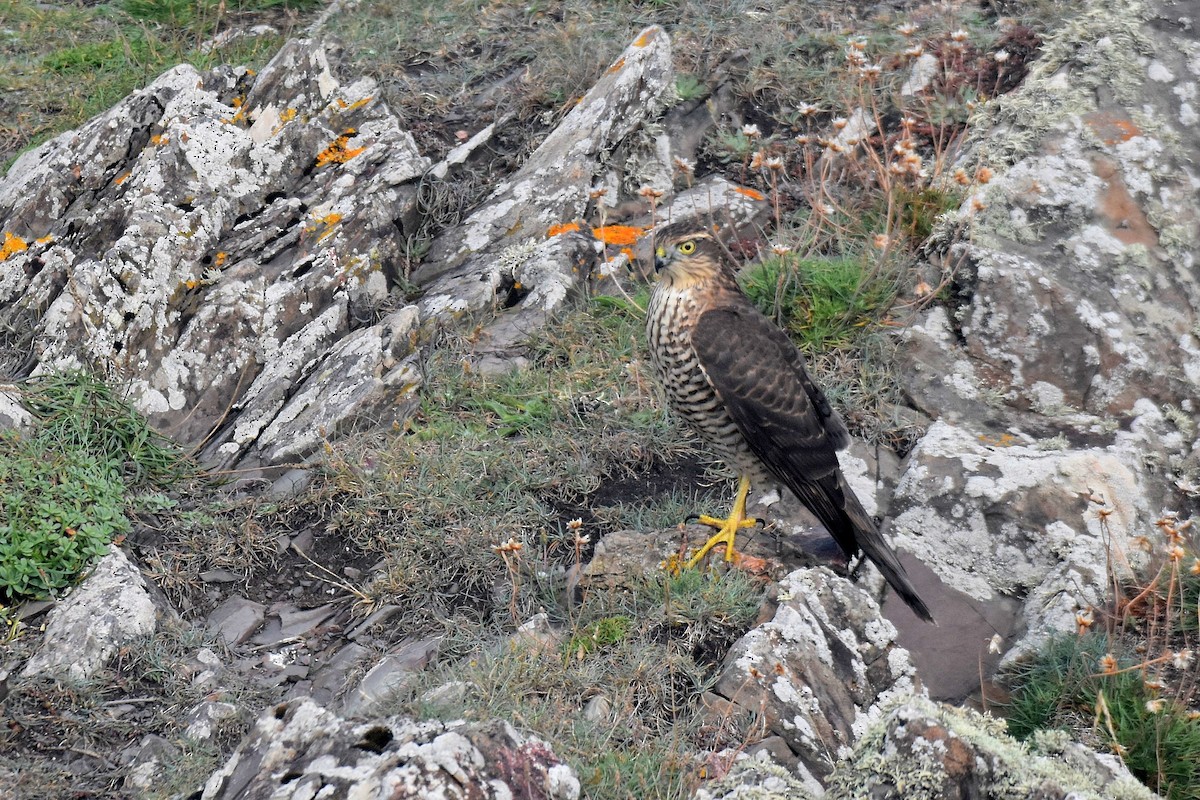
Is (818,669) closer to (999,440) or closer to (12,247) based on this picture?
(999,440)

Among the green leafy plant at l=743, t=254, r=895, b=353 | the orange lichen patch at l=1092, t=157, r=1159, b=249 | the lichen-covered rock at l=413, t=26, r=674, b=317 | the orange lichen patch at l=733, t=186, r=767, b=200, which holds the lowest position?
the orange lichen patch at l=1092, t=157, r=1159, b=249

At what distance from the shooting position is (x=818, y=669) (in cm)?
345

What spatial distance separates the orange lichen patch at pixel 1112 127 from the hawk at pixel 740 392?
2.38 metres

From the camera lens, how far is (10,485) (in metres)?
4.44

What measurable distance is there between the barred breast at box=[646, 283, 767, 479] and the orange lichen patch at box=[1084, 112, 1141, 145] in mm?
2667

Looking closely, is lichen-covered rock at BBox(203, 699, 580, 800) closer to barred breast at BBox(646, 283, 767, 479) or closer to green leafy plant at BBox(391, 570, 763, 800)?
green leafy plant at BBox(391, 570, 763, 800)

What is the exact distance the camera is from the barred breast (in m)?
4.20

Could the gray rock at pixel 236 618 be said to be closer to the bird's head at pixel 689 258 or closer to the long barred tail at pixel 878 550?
the bird's head at pixel 689 258

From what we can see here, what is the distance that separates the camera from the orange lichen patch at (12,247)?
5812 mm

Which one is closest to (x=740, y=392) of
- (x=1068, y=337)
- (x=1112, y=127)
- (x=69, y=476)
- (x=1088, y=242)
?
(x=1068, y=337)

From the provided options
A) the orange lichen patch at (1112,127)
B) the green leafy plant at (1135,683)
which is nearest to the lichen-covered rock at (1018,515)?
the green leafy plant at (1135,683)

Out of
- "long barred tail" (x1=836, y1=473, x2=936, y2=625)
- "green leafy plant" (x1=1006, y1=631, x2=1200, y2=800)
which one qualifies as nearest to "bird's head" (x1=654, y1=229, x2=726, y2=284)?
"long barred tail" (x1=836, y1=473, x2=936, y2=625)

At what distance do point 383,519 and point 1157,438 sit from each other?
3.39 metres

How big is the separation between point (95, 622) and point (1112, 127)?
534 centimetres
